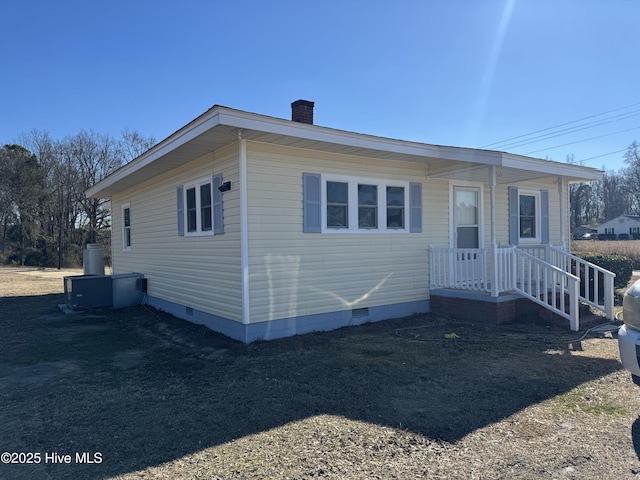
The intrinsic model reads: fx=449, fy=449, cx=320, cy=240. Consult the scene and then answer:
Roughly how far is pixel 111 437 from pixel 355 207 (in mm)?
5242

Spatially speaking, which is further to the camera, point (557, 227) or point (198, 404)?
point (557, 227)

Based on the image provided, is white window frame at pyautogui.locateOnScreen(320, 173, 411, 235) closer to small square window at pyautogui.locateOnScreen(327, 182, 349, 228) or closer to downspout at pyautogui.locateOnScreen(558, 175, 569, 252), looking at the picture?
small square window at pyautogui.locateOnScreen(327, 182, 349, 228)

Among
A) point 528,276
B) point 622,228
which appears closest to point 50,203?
point 528,276

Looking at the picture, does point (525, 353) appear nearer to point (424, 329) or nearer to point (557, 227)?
point (424, 329)

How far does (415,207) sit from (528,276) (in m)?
2.32

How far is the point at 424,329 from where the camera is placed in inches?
295

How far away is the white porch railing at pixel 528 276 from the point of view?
7363 mm

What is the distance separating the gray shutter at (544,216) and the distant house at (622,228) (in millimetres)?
52726

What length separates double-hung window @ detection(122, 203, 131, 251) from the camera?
12234mm

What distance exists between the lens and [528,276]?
7578 mm

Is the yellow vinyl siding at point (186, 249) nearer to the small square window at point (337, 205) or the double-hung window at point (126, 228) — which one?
the double-hung window at point (126, 228)

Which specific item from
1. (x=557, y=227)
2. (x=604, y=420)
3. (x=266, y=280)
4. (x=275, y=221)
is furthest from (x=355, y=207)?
(x=557, y=227)

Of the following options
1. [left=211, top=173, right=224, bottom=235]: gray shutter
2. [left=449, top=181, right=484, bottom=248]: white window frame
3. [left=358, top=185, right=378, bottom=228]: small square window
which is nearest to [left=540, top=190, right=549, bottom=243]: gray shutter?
[left=449, top=181, right=484, bottom=248]: white window frame

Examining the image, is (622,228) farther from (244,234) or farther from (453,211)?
(244,234)
